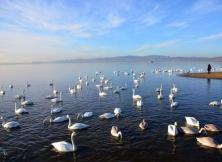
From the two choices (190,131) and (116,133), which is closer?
(116,133)

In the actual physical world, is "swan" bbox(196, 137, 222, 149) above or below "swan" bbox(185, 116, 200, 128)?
below

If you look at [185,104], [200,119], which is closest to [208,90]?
[185,104]

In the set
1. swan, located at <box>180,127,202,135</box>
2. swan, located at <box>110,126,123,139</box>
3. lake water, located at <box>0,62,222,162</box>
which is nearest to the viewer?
lake water, located at <box>0,62,222,162</box>

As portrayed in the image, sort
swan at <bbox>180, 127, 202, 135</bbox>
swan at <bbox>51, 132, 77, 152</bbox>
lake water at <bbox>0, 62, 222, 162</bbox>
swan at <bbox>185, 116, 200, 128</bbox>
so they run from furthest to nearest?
swan at <bbox>185, 116, 200, 128</bbox>
swan at <bbox>180, 127, 202, 135</bbox>
swan at <bbox>51, 132, 77, 152</bbox>
lake water at <bbox>0, 62, 222, 162</bbox>

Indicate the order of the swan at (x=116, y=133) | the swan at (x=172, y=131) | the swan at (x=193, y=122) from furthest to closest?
the swan at (x=193, y=122) → the swan at (x=172, y=131) → the swan at (x=116, y=133)

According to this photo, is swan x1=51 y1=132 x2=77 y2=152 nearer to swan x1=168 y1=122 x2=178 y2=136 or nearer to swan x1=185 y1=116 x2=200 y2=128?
swan x1=168 y1=122 x2=178 y2=136

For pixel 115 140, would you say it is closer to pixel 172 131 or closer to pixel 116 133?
pixel 116 133

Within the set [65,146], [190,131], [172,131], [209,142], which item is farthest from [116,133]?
[209,142]

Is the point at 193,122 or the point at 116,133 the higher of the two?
the point at 193,122

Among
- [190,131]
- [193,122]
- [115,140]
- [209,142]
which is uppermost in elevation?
[193,122]

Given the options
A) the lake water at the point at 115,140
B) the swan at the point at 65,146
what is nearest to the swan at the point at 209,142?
the lake water at the point at 115,140

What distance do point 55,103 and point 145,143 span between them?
21.7 m

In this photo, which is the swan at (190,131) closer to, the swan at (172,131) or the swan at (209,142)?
the swan at (172,131)

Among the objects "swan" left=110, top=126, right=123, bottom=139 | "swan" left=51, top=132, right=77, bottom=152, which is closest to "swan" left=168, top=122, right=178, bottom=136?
"swan" left=110, top=126, right=123, bottom=139
